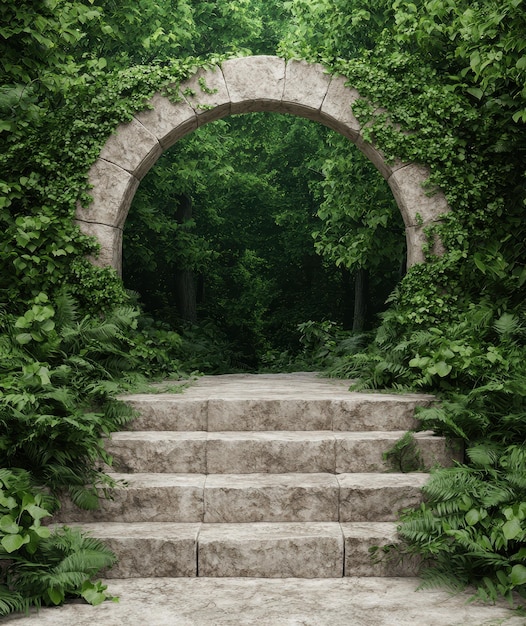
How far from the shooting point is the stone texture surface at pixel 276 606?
11.9ft

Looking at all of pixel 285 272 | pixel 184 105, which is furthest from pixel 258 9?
pixel 184 105

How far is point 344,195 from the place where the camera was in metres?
10.1

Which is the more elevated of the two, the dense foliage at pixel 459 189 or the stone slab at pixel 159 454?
the dense foliage at pixel 459 189

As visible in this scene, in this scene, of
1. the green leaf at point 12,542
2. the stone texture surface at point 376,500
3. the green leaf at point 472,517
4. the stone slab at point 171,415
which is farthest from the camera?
the stone slab at point 171,415

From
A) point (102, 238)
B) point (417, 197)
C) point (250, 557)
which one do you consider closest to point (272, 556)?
point (250, 557)

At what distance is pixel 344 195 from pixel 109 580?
7.00 meters

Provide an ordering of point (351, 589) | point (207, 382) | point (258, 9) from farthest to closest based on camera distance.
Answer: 1. point (258, 9)
2. point (207, 382)
3. point (351, 589)

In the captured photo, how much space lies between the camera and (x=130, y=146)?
7.35 meters

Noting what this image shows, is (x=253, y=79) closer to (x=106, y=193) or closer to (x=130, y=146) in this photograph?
(x=130, y=146)

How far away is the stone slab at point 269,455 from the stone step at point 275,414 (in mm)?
443

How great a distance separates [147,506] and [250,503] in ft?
2.27

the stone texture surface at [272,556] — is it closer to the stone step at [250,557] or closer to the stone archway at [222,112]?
the stone step at [250,557]

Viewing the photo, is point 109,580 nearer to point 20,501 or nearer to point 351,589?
point 20,501

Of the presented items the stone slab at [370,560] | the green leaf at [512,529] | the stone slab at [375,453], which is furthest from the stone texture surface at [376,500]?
the green leaf at [512,529]
